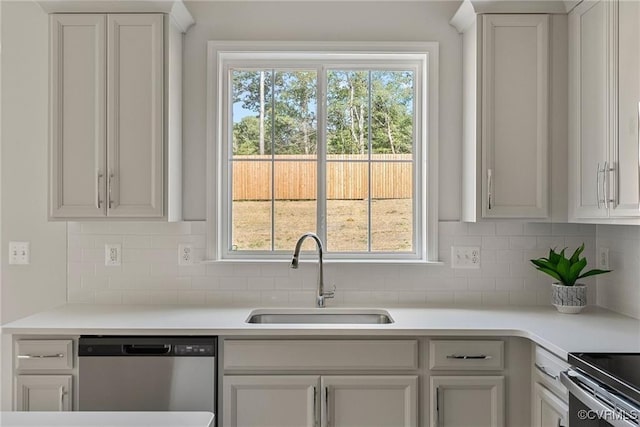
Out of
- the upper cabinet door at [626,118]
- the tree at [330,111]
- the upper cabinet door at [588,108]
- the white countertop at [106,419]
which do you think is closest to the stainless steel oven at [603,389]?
the upper cabinet door at [626,118]

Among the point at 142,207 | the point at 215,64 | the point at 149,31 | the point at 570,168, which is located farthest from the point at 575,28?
the point at 142,207

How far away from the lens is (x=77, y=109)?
250 cm

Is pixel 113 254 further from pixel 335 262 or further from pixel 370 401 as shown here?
pixel 370 401

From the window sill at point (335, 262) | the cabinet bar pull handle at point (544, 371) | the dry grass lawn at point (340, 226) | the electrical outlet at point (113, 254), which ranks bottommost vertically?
the cabinet bar pull handle at point (544, 371)

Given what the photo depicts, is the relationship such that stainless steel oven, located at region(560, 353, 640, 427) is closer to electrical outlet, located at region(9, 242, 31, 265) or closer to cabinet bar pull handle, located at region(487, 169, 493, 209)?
cabinet bar pull handle, located at region(487, 169, 493, 209)

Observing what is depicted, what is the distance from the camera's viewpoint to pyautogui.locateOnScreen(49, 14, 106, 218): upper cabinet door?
8.16 feet

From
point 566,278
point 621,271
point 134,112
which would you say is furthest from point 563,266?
point 134,112

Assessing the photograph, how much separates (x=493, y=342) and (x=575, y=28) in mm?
1550

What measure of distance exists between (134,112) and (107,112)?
0.43ft

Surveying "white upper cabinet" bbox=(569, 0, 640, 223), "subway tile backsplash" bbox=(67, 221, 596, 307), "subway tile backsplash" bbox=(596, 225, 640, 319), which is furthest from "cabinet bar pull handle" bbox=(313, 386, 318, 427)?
"subway tile backsplash" bbox=(596, 225, 640, 319)

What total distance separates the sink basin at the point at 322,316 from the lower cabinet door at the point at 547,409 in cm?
83

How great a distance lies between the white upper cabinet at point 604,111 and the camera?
204cm

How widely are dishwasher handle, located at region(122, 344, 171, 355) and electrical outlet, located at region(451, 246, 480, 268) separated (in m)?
1.57

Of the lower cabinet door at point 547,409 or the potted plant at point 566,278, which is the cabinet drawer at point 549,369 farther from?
the potted plant at point 566,278
